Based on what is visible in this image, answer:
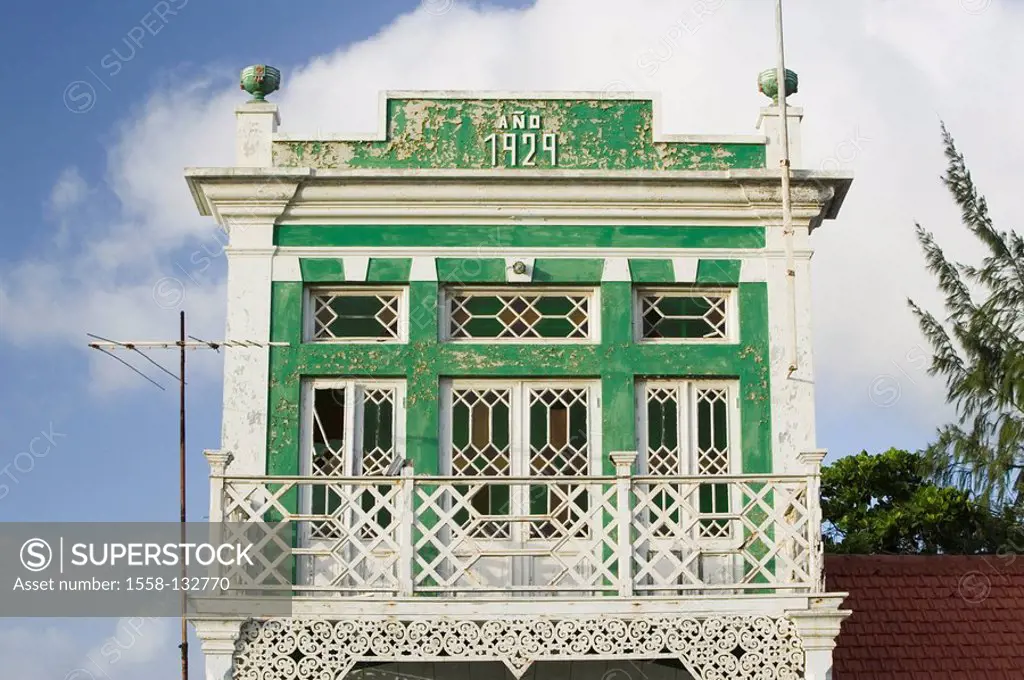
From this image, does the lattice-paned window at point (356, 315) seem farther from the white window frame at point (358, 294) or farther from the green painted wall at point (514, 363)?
the green painted wall at point (514, 363)

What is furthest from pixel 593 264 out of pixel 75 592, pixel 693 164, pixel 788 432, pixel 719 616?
pixel 75 592

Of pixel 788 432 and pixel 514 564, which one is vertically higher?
pixel 788 432

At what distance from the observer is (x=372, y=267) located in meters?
15.2

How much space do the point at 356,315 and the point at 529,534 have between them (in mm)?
2560

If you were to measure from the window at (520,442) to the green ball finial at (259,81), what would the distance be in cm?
339

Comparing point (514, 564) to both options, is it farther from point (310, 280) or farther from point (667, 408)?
point (310, 280)

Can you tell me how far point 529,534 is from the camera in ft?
48.3

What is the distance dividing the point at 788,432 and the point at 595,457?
5.67ft

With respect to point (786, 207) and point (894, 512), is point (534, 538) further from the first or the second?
point (894, 512)

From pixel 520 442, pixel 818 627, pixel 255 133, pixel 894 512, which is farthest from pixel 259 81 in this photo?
pixel 894 512

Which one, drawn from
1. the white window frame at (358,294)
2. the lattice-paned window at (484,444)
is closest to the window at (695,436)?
the lattice-paned window at (484,444)

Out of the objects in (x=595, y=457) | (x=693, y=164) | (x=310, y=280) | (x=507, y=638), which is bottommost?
(x=507, y=638)

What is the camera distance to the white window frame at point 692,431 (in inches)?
581

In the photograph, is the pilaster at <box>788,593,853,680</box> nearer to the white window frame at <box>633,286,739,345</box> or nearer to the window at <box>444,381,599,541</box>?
the window at <box>444,381,599,541</box>
